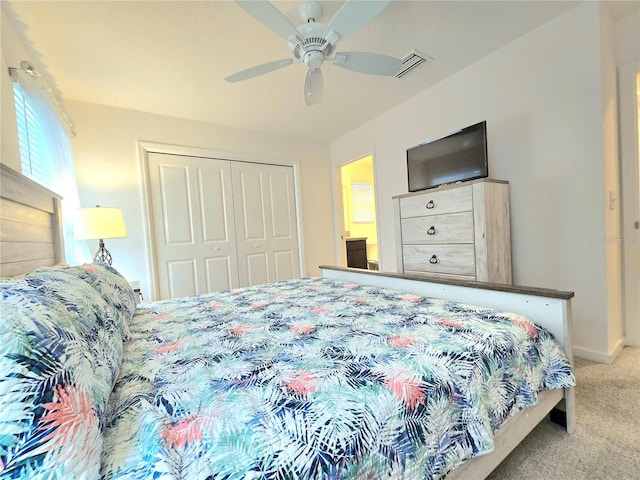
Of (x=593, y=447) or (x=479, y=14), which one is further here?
(x=479, y=14)

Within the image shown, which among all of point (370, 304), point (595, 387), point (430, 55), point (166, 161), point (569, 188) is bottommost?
point (595, 387)

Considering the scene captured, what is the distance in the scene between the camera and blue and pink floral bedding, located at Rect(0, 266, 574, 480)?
1.63 ft

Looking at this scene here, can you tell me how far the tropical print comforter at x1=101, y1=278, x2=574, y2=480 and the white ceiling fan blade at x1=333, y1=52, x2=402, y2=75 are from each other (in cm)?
159

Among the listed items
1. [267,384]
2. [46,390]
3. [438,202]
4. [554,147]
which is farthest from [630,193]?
[46,390]

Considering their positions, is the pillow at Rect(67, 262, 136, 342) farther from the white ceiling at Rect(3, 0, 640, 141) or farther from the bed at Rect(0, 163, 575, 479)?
the white ceiling at Rect(3, 0, 640, 141)

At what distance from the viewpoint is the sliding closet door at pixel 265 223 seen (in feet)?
12.6

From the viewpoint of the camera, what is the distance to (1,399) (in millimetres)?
436

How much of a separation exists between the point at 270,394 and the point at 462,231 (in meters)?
2.03

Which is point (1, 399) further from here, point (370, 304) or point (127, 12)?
point (127, 12)

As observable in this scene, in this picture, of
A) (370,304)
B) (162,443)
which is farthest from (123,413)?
(370,304)

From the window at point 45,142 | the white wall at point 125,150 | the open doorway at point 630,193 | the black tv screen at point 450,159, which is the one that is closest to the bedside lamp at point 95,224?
the window at point 45,142

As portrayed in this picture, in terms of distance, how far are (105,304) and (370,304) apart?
119 centimetres

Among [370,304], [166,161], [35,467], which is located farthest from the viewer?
[166,161]

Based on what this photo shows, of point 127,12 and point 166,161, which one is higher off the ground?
point 127,12
